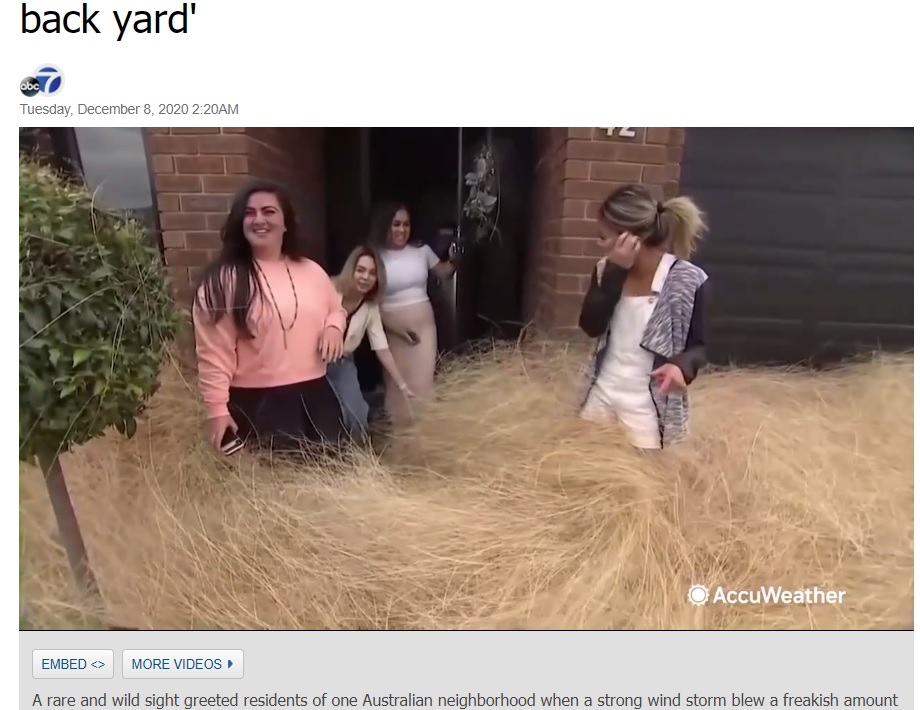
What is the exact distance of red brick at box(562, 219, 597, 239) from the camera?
140cm

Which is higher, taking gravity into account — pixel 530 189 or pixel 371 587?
pixel 530 189

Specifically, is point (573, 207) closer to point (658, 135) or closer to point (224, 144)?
point (658, 135)

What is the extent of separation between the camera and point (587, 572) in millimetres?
1417

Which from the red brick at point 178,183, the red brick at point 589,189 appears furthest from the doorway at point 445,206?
the red brick at point 178,183

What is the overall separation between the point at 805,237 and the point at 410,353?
104 cm

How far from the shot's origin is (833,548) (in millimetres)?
1422

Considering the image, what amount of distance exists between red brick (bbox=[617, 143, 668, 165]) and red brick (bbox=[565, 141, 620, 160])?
0.02 m

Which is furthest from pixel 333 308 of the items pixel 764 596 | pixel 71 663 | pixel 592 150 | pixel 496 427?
pixel 764 596

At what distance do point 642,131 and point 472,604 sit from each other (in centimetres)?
124
